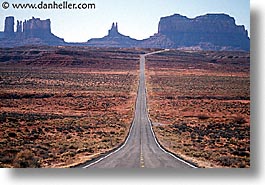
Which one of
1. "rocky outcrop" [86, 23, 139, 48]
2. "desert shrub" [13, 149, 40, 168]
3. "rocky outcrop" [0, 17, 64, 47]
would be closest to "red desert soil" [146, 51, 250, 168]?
"rocky outcrop" [86, 23, 139, 48]

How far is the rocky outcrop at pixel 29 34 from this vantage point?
12648mm

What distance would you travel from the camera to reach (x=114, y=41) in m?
13.1

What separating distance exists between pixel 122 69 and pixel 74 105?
162 cm

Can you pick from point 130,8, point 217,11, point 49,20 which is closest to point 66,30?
point 49,20

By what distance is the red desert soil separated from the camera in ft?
40.0

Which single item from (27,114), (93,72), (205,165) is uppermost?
(93,72)

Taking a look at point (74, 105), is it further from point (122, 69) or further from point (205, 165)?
point (205, 165)

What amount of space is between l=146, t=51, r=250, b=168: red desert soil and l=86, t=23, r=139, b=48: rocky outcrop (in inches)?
32.0

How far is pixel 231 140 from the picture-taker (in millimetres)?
12320

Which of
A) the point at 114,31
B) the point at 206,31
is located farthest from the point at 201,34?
the point at 114,31

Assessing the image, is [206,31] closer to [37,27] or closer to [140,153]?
[140,153]

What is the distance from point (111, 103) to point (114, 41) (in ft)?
5.36

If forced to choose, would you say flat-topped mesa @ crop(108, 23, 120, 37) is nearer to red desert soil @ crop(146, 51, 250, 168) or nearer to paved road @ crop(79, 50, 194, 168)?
red desert soil @ crop(146, 51, 250, 168)

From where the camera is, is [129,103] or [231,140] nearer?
[231,140]
